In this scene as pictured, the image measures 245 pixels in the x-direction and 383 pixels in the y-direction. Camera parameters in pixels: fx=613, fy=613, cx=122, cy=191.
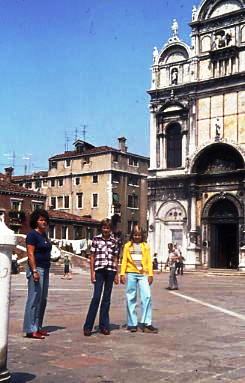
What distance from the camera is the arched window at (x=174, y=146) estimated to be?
4597cm

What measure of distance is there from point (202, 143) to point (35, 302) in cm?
3589

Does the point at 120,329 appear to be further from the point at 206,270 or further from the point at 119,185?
the point at 119,185

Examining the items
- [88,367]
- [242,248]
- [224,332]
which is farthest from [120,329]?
[242,248]

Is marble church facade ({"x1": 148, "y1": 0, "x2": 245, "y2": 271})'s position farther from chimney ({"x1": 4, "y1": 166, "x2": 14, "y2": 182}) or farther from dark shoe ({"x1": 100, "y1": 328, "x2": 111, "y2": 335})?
dark shoe ({"x1": 100, "y1": 328, "x2": 111, "y2": 335})

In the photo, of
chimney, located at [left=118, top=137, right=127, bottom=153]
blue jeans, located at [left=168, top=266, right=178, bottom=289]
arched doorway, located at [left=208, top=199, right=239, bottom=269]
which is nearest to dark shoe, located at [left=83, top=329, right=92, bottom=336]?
blue jeans, located at [left=168, top=266, right=178, bottom=289]

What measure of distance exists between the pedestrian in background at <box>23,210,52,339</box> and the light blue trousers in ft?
5.02

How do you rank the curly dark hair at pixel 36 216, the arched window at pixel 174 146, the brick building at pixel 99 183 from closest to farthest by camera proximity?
the curly dark hair at pixel 36 216
the arched window at pixel 174 146
the brick building at pixel 99 183

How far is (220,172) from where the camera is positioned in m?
43.1

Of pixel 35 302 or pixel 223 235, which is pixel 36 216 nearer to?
pixel 35 302

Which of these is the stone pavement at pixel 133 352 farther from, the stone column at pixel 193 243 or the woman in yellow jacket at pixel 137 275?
the stone column at pixel 193 243

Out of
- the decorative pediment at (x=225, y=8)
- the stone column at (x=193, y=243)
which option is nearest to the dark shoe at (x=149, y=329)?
the stone column at (x=193, y=243)

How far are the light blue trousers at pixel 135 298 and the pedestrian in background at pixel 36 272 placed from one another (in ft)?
5.02

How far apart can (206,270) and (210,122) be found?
10559 mm

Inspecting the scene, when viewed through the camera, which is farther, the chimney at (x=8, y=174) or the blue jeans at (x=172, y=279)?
the chimney at (x=8, y=174)
